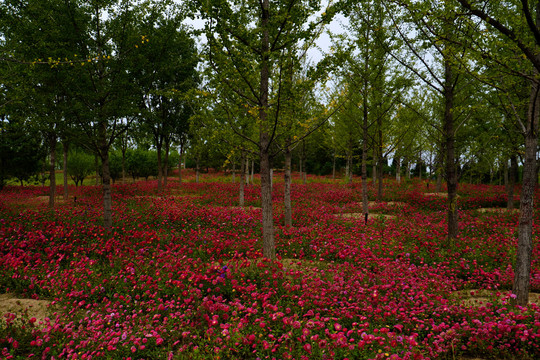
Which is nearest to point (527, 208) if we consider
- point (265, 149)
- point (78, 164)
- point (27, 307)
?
point (265, 149)

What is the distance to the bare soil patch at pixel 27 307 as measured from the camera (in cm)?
470

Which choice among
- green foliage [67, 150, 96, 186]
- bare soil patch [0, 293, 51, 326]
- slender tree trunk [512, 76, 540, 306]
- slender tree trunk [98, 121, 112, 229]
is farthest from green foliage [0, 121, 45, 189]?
slender tree trunk [512, 76, 540, 306]

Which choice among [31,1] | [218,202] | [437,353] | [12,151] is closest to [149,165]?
[12,151]

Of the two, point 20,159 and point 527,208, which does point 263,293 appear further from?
point 20,159

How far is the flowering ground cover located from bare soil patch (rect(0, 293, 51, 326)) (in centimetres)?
17

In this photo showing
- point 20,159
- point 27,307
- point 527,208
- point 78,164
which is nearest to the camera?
point 527,208

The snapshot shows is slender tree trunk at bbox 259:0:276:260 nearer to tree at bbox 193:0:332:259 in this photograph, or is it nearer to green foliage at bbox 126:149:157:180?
tree at bbox 193:0:332:259

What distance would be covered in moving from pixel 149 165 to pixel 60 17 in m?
33.9

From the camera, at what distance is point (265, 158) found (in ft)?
19.8

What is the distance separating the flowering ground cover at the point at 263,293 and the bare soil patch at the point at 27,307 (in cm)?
17

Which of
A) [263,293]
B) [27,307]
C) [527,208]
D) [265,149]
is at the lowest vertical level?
[27,307]

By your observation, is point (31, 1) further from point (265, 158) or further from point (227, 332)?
point (227, 332)

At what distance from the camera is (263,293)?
489 cm

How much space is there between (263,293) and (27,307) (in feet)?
13.5
